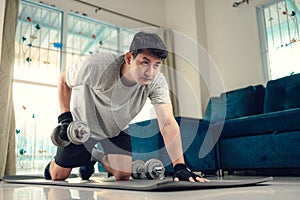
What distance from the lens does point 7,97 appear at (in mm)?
3182

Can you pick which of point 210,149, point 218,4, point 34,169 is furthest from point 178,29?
point 34,169

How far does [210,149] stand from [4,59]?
2.19 meters

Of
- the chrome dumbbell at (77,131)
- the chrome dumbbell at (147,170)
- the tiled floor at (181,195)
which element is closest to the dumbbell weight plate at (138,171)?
the chrome dumbbell at (147,170)

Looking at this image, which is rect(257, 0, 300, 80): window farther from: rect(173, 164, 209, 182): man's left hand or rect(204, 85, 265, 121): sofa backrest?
rect(173, 164, 209, 182): man's left hand

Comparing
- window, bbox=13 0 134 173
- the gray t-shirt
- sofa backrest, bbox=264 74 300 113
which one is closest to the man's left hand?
the gray t-shirt

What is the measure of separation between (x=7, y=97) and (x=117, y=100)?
6.46 ft

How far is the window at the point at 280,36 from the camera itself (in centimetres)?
358

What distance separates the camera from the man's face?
134 cm

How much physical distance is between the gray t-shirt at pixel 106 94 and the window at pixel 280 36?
8.26 ft

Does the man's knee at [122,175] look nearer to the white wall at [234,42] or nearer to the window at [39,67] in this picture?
the window at [39,67]

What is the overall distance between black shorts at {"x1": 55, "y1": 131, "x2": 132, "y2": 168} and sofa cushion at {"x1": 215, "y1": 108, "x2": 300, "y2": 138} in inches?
38.7

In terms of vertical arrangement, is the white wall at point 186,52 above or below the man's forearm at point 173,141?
above

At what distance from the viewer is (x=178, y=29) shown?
15.3 ft

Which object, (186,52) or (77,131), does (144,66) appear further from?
(186,52)
